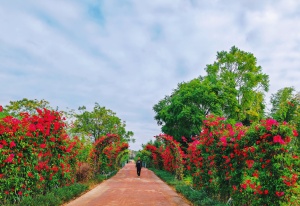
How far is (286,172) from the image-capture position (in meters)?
6.89

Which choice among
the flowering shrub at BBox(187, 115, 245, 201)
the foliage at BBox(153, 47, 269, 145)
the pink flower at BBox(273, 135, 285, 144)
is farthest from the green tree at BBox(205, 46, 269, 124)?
the pink flower at BBox(273, 135, 285, 144)

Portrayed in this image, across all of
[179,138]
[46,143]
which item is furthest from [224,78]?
→ [46,143]

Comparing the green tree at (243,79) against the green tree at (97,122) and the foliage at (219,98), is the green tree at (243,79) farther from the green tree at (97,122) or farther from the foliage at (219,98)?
the green tree at (97,122)

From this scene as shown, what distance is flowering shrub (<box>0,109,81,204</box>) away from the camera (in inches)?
336

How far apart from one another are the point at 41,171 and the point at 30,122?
1650 millimetres

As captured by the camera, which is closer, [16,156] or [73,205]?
[16,156]

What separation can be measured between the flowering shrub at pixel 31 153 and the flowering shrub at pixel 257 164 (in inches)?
223

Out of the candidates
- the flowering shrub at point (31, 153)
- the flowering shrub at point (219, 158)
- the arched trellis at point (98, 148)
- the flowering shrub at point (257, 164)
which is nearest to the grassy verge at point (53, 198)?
the flowering shrub at point (31, 153)

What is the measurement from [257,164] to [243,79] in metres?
30.3

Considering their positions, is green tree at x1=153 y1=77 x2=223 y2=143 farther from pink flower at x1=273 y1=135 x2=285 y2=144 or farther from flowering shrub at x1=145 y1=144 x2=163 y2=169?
pink flower at x1=273 y1=135 x2=285 y2=144

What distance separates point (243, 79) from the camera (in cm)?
3650

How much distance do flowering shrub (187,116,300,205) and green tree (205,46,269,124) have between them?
23764 mm

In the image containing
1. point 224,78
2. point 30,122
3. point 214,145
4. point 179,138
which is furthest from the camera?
point 224,78

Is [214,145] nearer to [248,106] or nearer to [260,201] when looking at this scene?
[260,201]
